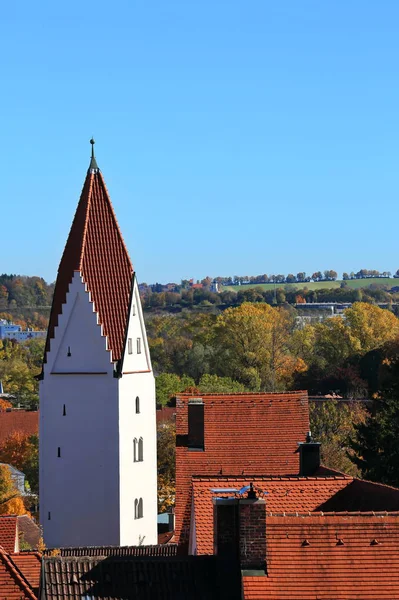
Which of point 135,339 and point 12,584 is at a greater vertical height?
point 135,339

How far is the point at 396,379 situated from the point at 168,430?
24.6 metres

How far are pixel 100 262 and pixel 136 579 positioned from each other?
27.0m

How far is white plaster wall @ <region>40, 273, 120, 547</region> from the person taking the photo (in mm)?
42438

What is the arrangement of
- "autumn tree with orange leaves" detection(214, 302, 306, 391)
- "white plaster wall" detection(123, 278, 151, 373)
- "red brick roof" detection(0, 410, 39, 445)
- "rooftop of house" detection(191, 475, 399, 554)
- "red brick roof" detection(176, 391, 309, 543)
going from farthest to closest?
"autumn tree with orange leaves" detection(214, 302, 306, 391) < "red brick roof" detection(0, 410, 39, 445) < "white plaster wall" detection(123, 278, 151, 373) < "red brick roof" detection(176, 391, 309, 543) < "rooftop of house" detection(191, 475, 399, 554)

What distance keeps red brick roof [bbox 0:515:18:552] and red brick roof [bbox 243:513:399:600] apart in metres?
9.74

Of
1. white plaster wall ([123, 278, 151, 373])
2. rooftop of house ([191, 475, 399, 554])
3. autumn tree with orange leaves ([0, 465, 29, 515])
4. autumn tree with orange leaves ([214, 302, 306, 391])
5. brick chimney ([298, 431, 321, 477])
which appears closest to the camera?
rooftop of house ([191, 475, 399, 554])

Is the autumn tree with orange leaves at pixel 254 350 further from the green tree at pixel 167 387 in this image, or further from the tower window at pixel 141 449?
the tower window at pixel 141 449

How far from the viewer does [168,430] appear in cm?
6328

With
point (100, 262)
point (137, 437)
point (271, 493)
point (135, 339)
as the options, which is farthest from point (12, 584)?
point (135, 339)

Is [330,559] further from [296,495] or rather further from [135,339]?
[135,339]

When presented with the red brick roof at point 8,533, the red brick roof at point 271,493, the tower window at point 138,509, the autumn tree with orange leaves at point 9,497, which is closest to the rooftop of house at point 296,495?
the red brick roof at point 271,493

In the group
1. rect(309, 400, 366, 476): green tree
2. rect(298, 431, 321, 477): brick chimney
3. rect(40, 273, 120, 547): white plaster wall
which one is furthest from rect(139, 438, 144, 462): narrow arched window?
rect(298, 431, 321, 477): brick chimney

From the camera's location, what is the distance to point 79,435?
43.1 m

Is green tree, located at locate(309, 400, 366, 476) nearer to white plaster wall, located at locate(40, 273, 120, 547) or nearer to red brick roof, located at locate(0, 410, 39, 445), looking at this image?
white plaster wall, located at locate(40, 273, 120, 547)
